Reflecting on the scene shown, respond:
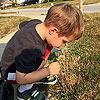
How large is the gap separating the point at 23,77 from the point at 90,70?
951 mm

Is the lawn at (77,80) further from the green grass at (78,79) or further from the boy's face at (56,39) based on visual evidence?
the boy's face at (56,39)

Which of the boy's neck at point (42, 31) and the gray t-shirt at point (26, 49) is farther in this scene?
the boy's neck at point (42, 31)

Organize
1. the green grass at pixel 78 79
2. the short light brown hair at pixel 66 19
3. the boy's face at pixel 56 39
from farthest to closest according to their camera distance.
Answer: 1. the green grass at pixel 78 79
2. the boy's face at pixel 56 39
3. the short light brown hair at pixel 66 19

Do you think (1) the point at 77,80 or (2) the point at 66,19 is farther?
(1) the point at 77,80

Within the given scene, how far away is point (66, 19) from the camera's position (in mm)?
1196

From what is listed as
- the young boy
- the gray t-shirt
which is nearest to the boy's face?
the young boy

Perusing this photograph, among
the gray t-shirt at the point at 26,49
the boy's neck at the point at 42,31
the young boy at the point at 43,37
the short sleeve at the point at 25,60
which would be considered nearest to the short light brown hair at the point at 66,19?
the young boy at the point at 43,37

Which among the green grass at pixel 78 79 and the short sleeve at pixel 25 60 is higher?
the short sleeve at pixel 25 60

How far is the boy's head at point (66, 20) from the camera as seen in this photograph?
1.20 m

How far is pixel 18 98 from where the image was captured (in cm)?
165

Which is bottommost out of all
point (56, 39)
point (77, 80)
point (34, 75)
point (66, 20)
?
point (77, 80)

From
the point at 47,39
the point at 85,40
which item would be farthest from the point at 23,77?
the point at 85,40

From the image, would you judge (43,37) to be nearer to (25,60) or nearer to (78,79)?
(25,60)

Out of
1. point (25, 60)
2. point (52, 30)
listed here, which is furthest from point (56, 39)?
point (25, 60)
